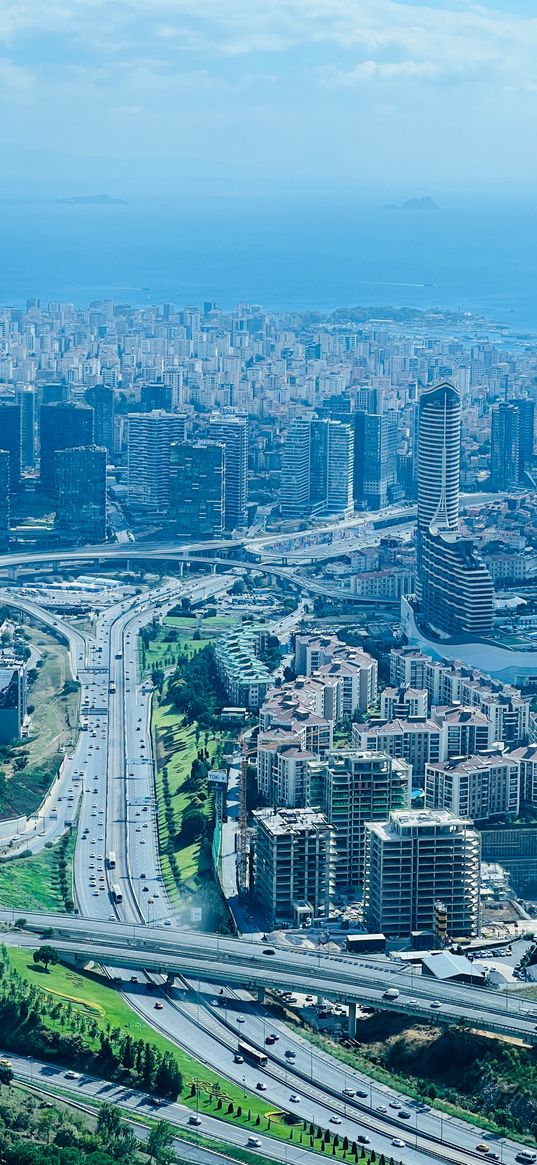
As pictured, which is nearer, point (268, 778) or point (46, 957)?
point (46, 957)

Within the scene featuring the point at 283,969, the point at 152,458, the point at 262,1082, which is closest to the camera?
the point at 262,1082

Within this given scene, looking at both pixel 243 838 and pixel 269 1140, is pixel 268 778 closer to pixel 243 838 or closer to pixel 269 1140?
pixel 243 838

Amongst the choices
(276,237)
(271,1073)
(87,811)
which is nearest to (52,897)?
(87,811)

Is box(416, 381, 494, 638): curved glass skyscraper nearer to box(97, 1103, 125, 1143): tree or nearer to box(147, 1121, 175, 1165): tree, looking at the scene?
box(97, 1103, 125, 1143): tree

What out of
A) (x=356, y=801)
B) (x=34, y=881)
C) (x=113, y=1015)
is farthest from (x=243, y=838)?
(x=113, y=1015)

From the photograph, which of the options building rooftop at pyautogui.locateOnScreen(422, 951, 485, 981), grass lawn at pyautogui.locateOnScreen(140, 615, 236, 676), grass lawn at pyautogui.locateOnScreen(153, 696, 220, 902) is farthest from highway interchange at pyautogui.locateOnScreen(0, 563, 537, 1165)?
grass lawn at pyautogui.locateOnScreen(140, 615, 236, 676)

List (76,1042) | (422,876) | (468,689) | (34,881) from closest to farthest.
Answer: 1. (76,1042)
2. (422,876)
3. (34,881)
4. (468,689)

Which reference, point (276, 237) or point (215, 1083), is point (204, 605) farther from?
point (276, 237)
